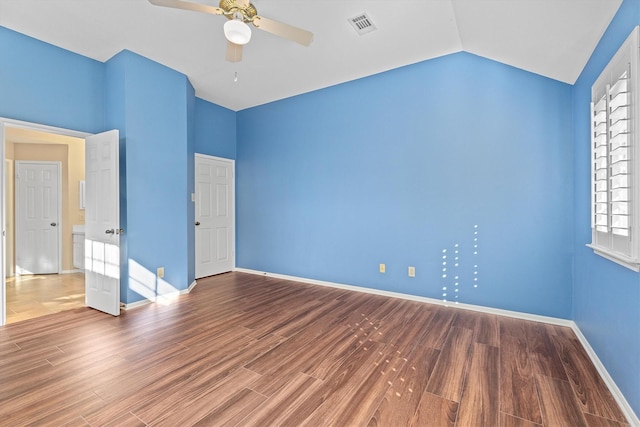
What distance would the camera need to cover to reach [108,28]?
3084 mm

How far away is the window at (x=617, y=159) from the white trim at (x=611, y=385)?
2.74ft

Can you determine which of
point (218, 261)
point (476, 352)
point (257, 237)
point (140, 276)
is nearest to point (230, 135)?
point (257, 237)

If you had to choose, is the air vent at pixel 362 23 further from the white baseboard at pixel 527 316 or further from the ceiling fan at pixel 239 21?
the white baseboard at pixel 527 316

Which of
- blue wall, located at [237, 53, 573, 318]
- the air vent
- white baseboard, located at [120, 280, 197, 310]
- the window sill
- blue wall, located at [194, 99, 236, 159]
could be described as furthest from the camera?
blue wall, located at [194, 99, 236, 159]

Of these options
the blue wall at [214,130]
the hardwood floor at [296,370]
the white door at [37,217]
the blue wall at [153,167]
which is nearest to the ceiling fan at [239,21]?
the blue wall at [153,167]

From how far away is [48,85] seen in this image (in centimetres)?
331

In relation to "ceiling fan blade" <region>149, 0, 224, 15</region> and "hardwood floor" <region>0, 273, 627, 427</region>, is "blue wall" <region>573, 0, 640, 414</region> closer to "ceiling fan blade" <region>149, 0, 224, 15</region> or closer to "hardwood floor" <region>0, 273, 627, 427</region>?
"hardwood floor" <region>0, 273, 627, 427</region>

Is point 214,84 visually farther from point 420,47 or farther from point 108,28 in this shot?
point 420,47

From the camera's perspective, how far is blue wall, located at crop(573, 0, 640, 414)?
1722 millimetres

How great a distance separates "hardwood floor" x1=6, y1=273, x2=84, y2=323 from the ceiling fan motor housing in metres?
3.77

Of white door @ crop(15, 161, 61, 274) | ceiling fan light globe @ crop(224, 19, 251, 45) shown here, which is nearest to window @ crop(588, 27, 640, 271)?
ceiling fan light globe @ crop(224, 19, 251, 45)

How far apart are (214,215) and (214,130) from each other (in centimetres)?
153

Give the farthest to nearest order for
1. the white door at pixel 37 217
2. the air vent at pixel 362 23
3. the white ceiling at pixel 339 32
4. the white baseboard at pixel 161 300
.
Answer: the white door at pixel 37 217 < the white baseboard at pixel 161 300 < the air vent at pixel 362 23 < the white ceiling at pixel 339 32

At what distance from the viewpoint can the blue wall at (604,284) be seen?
1.72 meters
